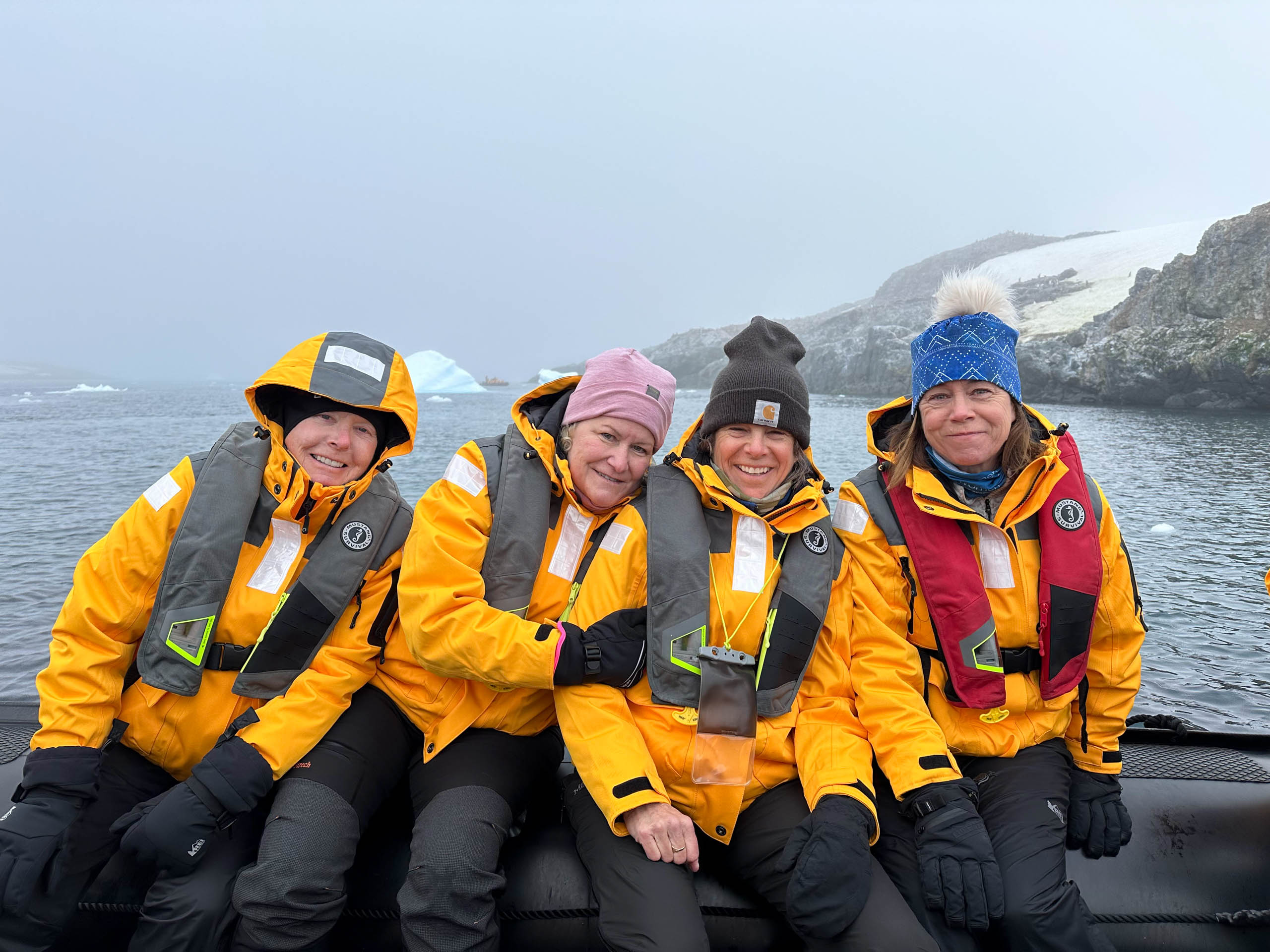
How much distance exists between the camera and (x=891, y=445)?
2.52 m

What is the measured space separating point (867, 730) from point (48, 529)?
11441 millimetres

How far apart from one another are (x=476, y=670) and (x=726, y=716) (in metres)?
0.70

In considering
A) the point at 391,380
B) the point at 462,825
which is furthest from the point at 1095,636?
the point at 391,380

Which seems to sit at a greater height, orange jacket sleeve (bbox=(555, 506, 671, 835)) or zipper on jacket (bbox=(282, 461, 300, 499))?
zipper on jacket (bbox=(282, 461, 300, 499))

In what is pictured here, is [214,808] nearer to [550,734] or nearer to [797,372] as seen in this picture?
[550,734]

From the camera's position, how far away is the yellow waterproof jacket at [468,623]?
1978mm

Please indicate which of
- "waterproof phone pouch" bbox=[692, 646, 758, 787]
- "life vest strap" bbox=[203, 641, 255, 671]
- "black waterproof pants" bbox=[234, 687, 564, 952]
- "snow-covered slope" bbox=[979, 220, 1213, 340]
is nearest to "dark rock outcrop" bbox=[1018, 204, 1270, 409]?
"snow-covered slope" bbox=[979, 220, 1213, 340]

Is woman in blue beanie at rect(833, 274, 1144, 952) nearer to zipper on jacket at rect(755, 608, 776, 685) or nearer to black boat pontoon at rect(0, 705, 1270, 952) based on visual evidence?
black boat pontoon at rect(0, 705, 1270, 952)

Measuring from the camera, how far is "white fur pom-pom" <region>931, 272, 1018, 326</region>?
8.00 ft

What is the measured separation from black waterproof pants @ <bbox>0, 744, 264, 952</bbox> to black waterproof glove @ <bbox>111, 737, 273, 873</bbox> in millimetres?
42

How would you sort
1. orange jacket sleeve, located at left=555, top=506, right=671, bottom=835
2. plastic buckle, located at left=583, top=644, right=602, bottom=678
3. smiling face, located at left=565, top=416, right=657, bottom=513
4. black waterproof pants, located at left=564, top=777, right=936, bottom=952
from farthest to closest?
smiling face, located at left=565, top=416, right=657, bottom=513
plastic buckle, located at left=583, top=644, right=602, bottom=678
orange jacket sleeve, located at left=555, top=506, right=671, bottom=835
black waterproof pants, located at left=564, top=777, right=936, bottom=952

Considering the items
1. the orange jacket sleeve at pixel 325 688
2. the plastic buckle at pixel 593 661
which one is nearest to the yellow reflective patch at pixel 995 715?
the plastic buckle at pixel 593 661

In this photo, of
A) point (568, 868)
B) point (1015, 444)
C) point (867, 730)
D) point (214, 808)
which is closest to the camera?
point (214, 808)

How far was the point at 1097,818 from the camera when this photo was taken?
209 cm
